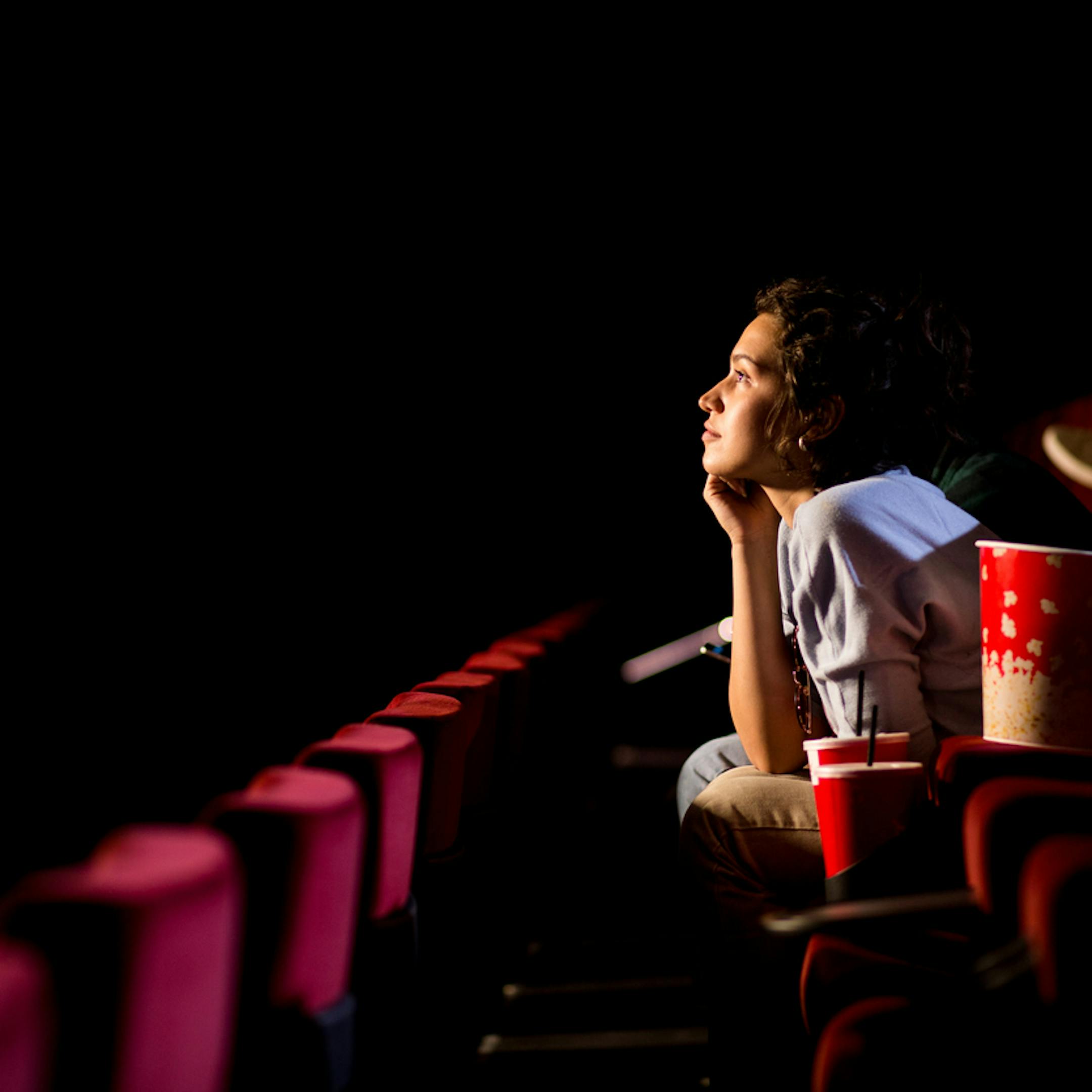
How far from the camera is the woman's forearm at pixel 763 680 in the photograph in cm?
61

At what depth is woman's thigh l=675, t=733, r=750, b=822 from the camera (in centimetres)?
71

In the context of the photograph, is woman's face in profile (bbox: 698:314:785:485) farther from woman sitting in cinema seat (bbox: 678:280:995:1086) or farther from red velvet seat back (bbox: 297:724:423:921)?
red velvet seat back (bbox: 297:724:423:921)

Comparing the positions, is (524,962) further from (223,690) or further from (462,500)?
(462,500)

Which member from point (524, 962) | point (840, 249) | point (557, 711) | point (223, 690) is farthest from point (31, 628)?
point (840, 249)

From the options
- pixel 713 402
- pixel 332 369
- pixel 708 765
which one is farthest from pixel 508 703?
pixel 332 369

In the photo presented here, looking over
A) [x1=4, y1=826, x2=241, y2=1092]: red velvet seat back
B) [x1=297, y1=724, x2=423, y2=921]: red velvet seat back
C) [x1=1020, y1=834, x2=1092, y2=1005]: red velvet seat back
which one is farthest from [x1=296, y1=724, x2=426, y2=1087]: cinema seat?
[x1=1020, y1=834, x2=1092, y2=1005]: red velvet seat back

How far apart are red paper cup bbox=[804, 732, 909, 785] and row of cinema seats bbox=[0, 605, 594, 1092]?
184 mm

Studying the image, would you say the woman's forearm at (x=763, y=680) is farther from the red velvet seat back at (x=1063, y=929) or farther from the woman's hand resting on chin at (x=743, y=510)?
the red velvet seat back at (x=1063, y=929)

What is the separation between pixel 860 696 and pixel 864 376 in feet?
0.77

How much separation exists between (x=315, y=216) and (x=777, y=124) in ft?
2.30

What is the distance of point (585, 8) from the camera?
1.37 meters

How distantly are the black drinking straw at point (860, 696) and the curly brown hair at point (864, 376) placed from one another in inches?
6.6

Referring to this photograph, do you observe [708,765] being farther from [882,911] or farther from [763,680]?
[882,911]

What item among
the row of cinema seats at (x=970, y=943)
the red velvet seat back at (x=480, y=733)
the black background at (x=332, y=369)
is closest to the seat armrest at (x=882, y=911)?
the row of cinema seats at (x=970, y=943)
